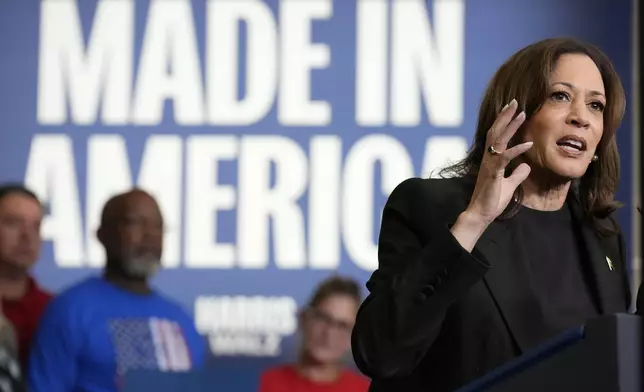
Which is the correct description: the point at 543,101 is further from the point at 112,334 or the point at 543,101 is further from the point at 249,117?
the point at 249,117

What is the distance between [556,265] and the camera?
6.97ft

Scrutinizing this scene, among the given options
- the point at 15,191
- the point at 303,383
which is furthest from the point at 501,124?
the point at 15,191

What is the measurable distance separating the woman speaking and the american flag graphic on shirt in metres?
2.30

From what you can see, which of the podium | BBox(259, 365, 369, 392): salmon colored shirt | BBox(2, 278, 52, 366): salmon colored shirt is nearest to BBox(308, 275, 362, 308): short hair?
BBox(259, 365, 369, 392): salmon colored shirt

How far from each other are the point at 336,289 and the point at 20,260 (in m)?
1.15

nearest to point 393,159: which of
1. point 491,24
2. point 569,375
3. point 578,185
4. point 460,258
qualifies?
point 491,24

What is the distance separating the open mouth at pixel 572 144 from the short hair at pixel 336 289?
9.15ft

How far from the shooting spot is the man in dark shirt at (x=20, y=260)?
15.1 ft

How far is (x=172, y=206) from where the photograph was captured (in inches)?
218

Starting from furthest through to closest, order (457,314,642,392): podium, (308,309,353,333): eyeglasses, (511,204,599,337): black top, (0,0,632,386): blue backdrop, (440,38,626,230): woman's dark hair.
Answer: (0,0,632,386): blue backdrop < (308,309,353,333): eyeglasses < (440,38,626,230): woman's dark hair < (511,204,599,337): black top < (457,314,642,392): podium

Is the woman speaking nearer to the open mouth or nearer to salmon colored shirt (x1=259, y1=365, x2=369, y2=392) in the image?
the open mouth

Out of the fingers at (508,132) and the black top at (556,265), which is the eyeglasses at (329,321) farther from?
the fingers at (508,132)

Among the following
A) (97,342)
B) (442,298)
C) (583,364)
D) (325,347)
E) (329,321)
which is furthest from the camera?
(329,321)

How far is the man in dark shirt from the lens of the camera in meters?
4.60
